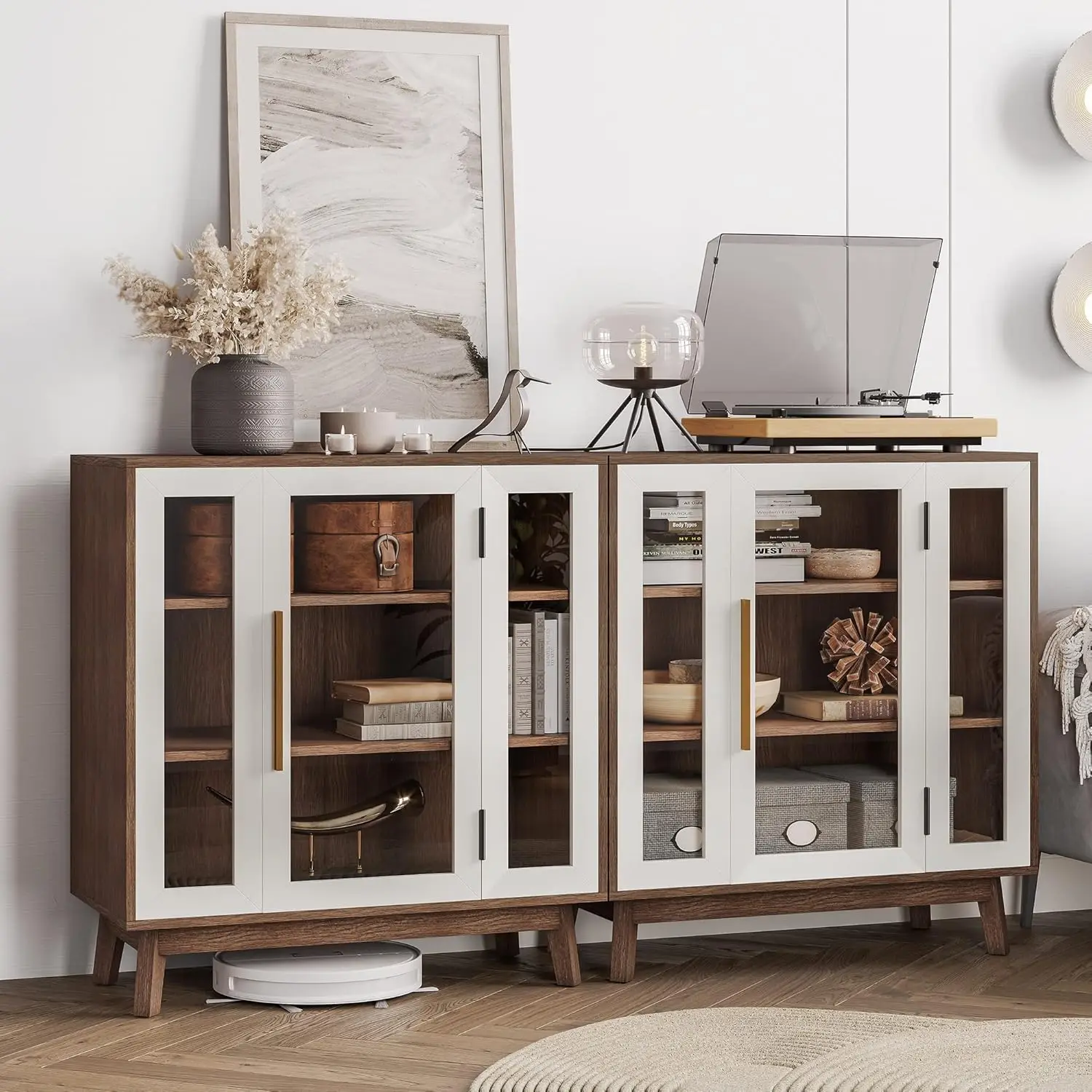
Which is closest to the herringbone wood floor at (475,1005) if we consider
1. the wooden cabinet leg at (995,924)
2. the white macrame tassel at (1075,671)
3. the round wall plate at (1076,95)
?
the wooden cabinet leg at (995,924)

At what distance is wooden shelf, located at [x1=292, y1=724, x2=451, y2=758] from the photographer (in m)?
3.18

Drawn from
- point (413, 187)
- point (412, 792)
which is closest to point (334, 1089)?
point (412, 792)

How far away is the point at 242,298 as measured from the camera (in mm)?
3186

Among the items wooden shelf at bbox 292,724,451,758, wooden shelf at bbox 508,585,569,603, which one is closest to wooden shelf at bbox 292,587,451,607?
wooden shelf at bbox 508,585,569,603

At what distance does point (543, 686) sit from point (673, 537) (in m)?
0.40

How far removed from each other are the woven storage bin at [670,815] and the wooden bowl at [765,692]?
20 cm

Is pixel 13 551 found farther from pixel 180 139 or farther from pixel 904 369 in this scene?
pixel 904 369

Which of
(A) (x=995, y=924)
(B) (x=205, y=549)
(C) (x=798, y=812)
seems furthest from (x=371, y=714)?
(A) (x=995, y=924)

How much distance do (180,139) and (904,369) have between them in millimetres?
1689

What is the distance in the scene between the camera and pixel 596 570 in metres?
3.32

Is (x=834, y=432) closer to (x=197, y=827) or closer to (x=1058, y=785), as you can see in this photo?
(x=1058, y=785)

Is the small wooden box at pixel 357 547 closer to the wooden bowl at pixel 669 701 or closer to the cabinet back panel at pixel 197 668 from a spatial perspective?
the cabinet back panel at pixel 197 668

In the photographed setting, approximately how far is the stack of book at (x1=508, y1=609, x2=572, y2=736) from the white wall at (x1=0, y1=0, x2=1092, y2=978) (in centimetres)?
56

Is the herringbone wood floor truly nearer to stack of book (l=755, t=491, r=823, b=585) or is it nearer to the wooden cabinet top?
stack of book (l=755, t=491, r=823, b=585)
